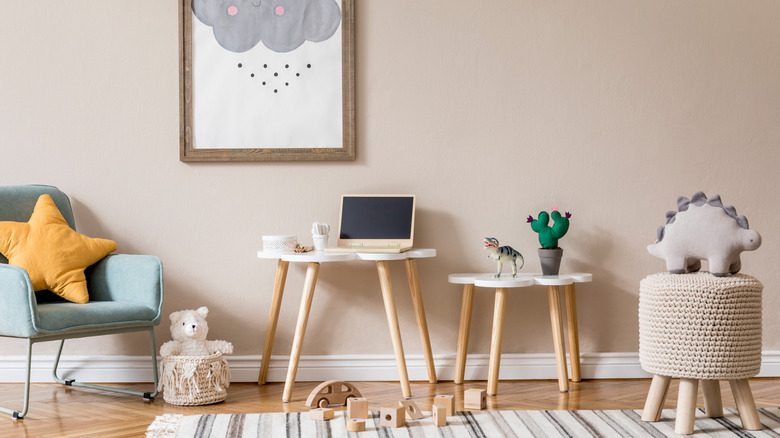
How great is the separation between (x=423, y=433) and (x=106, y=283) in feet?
4.61

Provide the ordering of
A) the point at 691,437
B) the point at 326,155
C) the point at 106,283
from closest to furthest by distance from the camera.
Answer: the point at 691,437
the point at 106,283
the point at 326,155

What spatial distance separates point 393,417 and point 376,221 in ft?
2.97

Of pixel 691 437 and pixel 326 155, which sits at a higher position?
pixel 326 155

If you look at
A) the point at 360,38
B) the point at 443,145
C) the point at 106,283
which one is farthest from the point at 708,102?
the point at 106,283

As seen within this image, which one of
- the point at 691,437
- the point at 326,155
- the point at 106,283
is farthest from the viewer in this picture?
the point at 326,155

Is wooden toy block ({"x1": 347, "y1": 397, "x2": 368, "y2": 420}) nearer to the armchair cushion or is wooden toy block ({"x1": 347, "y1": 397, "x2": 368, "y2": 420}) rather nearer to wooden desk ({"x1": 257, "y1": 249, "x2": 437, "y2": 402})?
wooden desk ({"x1": 257, "y1": 249, "x2": 437, "y2": 402})

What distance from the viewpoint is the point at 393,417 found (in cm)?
221

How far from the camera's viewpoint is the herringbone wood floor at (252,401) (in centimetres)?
231

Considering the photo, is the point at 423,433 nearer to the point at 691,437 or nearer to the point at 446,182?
the point at 691,437

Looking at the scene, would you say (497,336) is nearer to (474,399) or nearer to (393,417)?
(474,399)

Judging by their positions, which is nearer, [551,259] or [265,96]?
[551,259]

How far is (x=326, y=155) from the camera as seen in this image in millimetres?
2979

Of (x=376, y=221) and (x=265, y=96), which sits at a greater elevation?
(x=265, y=96)

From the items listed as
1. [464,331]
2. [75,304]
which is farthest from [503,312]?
[75,304]
